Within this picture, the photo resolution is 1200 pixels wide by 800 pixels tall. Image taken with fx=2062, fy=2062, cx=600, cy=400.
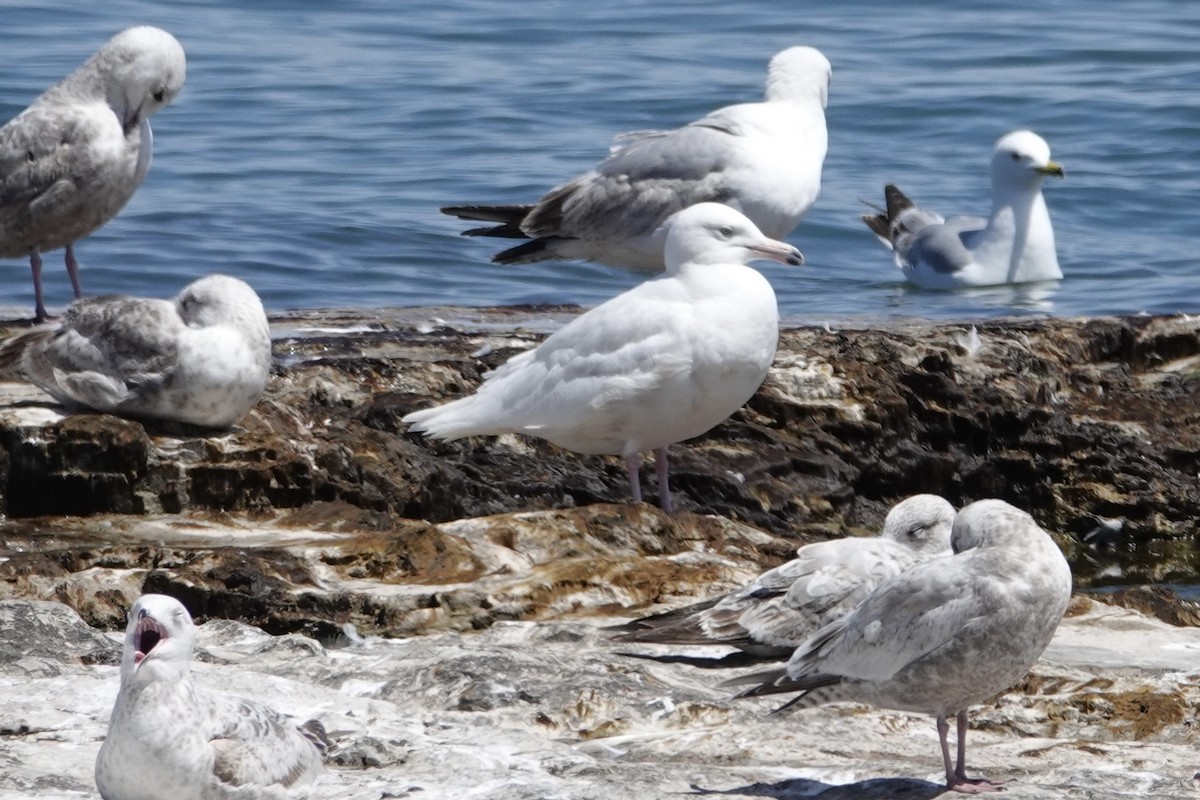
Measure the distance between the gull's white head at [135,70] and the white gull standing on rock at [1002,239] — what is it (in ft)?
22.6

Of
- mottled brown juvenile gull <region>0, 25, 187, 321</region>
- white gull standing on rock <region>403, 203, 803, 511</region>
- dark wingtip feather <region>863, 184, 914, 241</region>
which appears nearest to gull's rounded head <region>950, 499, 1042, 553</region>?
white gull standing on rock <region>403, 203, 803, 511</region>

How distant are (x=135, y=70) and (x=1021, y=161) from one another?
7.55m

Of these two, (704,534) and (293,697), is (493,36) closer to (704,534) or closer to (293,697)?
(704,534)

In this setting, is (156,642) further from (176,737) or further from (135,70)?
(135,70)

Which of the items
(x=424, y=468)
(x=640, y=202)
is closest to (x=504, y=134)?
(x=640, y=202)

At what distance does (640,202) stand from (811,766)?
610cm

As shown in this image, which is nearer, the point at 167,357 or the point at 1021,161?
the point at 167,357

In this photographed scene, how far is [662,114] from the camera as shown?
1884 cm

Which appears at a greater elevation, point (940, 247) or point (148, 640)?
point (148, 640)

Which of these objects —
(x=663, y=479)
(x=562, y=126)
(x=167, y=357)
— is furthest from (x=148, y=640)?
(x=562, y=126)

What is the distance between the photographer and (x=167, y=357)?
719 cm

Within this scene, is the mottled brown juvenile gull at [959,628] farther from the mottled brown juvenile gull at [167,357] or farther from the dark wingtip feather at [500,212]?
the dark wingtip feather at [500,212]

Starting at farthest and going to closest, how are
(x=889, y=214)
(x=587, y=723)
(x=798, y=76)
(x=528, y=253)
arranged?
(x=889, y=214)
(x=528, y=253)
(x=798, y=76)
(x=587, y=723)

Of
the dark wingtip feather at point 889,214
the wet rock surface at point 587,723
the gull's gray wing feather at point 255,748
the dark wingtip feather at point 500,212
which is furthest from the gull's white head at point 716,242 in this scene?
the dark wingtip feather at point 889,214
